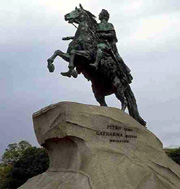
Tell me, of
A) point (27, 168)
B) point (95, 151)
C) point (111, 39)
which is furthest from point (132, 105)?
point (27, 168)

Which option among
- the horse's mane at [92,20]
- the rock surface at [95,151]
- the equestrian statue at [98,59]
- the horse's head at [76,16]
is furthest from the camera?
the horse's mane at [92,20]

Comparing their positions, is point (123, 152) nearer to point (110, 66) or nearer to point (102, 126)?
point (102, 126)

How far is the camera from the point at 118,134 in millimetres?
11406

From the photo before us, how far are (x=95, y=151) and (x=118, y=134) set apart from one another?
108cm

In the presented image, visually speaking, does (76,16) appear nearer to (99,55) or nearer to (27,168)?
(99,55)

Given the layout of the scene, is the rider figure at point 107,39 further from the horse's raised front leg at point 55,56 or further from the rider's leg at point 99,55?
the horse's raised front leg at point 55,56

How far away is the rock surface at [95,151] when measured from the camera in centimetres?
1033

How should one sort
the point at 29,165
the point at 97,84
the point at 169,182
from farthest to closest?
the point at 29,165, the point at 97,84, the point at 169,182

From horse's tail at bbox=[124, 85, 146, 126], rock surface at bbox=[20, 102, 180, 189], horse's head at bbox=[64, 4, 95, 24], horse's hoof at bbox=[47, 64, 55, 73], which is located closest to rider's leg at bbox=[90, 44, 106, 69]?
horse's head at bbox=[64, 4, 95, 24]

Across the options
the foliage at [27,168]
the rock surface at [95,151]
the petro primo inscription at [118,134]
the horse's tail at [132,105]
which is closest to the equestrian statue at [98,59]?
the horse's tail at [132,105]

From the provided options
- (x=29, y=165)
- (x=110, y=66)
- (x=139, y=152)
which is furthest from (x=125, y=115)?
(x=29, y=165)

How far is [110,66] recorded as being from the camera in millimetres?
13430

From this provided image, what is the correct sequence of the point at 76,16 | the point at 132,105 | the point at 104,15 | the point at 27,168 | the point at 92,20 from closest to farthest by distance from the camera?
the point at 76,16 < the point at 92,20 < the point at 104,15 < the point at 132,105 < the point at 27,168

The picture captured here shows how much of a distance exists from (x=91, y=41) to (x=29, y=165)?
2263 cm
